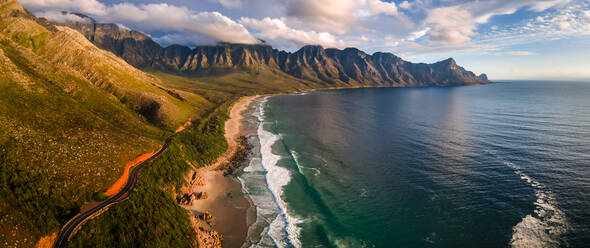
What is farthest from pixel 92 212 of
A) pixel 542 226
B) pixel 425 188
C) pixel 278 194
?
pixel 542 226

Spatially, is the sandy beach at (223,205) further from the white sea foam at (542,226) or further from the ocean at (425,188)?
the white sea foam at (542,226)

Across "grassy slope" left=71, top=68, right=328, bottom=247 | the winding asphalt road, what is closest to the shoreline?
"grassy slope" left=71, top=68, right=328, bottom=247

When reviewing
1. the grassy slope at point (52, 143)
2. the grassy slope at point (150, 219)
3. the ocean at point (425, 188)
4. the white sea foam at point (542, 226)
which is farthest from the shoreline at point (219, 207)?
the white sea foam at point (542, 226)

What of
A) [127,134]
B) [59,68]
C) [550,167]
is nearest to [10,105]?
[127,134]

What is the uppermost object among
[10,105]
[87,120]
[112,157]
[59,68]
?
[59,68]

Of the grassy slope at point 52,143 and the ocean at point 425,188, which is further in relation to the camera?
the ocean at point 425,188

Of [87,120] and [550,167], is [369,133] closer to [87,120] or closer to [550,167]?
[550,167]
